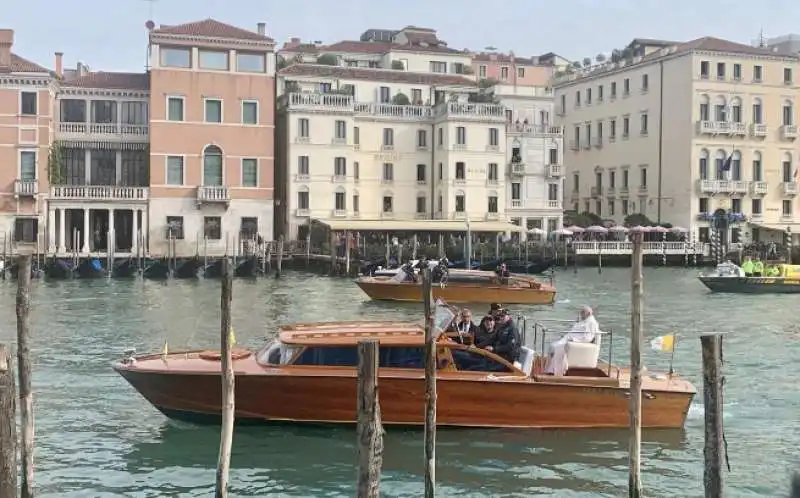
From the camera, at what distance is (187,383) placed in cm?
1043

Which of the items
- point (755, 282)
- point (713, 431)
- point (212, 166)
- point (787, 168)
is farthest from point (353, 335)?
point (787, 168)

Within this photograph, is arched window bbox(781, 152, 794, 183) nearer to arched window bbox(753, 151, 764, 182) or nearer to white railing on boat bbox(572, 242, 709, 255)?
arched window bbox(753, 151, 764, 182)

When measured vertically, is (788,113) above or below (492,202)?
above

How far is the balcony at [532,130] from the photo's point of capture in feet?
159

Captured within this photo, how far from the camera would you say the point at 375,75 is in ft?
156

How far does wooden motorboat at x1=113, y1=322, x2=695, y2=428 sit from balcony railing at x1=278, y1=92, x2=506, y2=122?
3418 centimetres

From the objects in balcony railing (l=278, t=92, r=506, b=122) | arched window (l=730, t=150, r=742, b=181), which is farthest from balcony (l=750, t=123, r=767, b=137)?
balcony railing (l=278, t=92, r=506, b=122)

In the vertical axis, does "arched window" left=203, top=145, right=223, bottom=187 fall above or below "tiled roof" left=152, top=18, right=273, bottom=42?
below

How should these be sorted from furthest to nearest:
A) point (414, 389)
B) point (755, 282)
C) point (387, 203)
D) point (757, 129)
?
point (757, 129), point (387, 203), point (755, 282), point (414, 389)

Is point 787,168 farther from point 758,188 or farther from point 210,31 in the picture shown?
point 210,31

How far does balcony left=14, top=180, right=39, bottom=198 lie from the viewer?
39875mm

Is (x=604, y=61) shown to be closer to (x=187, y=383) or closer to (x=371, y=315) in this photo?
(x=371, y=315)

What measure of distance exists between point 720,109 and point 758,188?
4.60 metres

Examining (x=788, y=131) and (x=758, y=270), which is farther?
(x=788, y=131)
